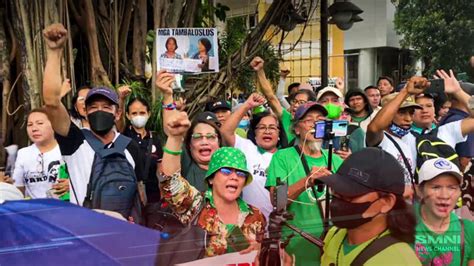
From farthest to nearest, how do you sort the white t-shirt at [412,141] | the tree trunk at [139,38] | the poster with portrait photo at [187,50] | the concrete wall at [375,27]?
the tree trunk at [139,38] < the poster with portrait photo at [187,50] < the concrete wall at [375,27] < the white t-shirt at [412,141]

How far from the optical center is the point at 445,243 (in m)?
1.74

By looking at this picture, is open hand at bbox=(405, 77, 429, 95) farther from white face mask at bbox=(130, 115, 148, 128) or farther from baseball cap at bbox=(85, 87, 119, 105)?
white face mask at bbox=(130, 115, 148, 128)

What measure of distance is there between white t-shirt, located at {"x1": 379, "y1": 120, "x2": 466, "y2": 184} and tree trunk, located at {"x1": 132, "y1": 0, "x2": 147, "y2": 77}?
109 inches

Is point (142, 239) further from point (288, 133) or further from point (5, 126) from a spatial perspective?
point (5, 126)

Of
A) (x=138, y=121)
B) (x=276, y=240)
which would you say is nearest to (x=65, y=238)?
(x=276, y=240)

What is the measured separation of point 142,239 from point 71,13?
326 centimetres

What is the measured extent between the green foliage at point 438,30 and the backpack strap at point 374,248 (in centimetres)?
108

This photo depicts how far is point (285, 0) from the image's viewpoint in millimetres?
4992

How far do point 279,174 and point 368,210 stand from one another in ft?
2.70

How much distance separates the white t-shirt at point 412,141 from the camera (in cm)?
240

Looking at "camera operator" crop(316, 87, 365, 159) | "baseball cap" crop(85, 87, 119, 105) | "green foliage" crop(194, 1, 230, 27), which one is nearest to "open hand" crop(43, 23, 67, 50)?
"baseball cap" crop(85, 87, 119, 105)

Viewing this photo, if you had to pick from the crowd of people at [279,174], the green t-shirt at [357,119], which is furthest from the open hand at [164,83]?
the green t-shirt at [357,119]

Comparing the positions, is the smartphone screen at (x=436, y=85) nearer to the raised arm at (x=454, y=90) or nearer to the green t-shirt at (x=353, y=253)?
the raised arm at (x=454, y=90)

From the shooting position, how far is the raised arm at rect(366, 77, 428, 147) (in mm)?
2316
